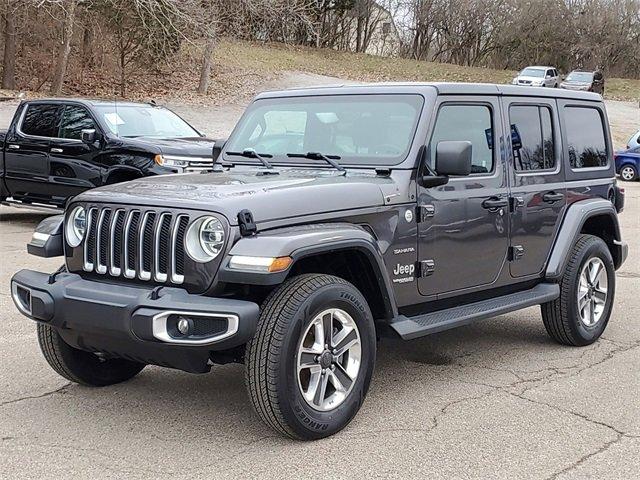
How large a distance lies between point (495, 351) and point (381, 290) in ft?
6.17

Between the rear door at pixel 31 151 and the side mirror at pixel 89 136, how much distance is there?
2.58 feet

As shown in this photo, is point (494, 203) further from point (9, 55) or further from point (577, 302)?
point (9, 55)

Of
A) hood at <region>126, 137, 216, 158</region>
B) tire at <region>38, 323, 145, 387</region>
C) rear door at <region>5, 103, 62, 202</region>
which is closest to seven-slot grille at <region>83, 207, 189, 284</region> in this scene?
tire at <region>38, 323, 145, 387</region>

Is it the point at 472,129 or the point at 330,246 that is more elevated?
the point at 472,129

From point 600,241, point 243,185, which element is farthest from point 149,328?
point 600,241

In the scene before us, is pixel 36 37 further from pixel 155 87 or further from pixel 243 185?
pixel 243 185

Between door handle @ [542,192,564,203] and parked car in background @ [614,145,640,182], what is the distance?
54.0 feet

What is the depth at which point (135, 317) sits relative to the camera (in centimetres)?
392

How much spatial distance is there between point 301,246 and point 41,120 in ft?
30.4

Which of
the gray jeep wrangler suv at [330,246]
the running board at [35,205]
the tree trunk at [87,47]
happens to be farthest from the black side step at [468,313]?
the tree trunk at [87,47]

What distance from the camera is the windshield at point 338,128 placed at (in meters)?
5.16

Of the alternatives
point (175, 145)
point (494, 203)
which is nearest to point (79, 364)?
point (494, 203)

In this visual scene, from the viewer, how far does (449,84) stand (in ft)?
17.7

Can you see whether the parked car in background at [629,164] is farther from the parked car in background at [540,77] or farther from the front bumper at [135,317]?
the front bumper at [135,317]
